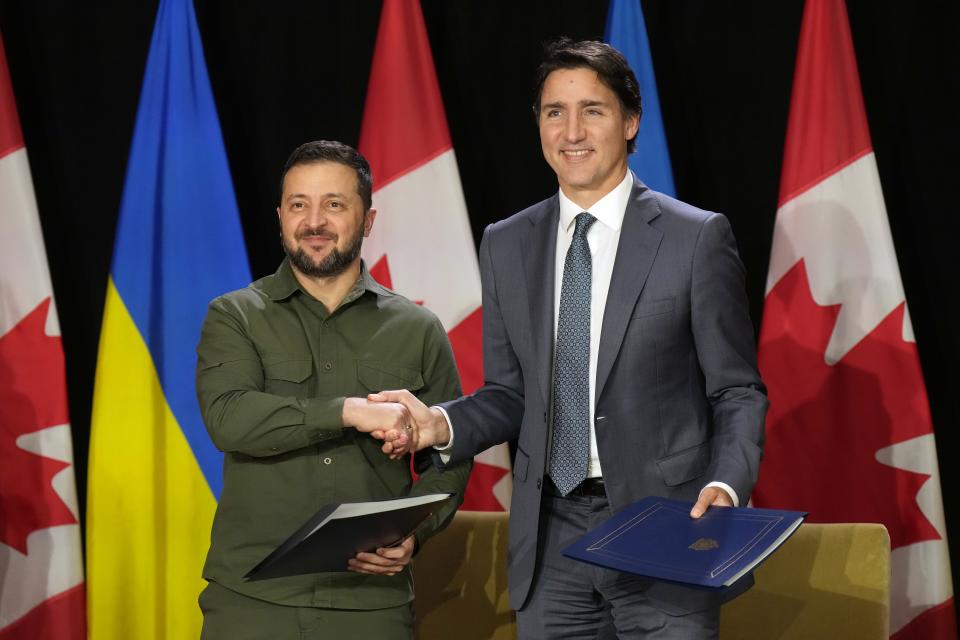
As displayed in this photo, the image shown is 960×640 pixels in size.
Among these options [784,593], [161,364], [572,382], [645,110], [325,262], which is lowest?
[784,593]

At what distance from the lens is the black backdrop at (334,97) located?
4.07 meters

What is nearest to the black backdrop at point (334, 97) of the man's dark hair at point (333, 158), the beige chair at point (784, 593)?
the beige chair at point (784, 593)

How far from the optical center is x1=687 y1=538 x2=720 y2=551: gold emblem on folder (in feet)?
6.12

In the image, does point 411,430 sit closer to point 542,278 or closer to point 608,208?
point 542,278

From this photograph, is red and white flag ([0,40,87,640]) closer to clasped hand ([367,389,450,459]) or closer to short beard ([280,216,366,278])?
short beard ([280,216,366,278])

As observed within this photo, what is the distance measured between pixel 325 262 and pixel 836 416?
6.50 feet

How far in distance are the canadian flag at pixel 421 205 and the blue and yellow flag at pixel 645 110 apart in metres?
0.65

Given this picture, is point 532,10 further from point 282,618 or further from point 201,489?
point 282,618

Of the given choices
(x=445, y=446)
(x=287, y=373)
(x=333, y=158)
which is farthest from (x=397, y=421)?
(x=333, y=158)

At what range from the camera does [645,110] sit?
150 inches

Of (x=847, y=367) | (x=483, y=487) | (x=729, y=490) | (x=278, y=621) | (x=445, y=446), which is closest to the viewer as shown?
(x=729, y=490)

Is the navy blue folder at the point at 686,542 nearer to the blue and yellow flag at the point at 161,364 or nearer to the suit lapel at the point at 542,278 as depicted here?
the suit lapel at the point at 542,278

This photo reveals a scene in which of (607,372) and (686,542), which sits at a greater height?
(607,372)

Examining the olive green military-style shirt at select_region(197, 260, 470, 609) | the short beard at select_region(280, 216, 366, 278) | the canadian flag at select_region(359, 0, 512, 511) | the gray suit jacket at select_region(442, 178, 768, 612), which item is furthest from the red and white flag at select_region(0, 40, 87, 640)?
the gray suit jacket at select_region(442, 178, 768, 612)
